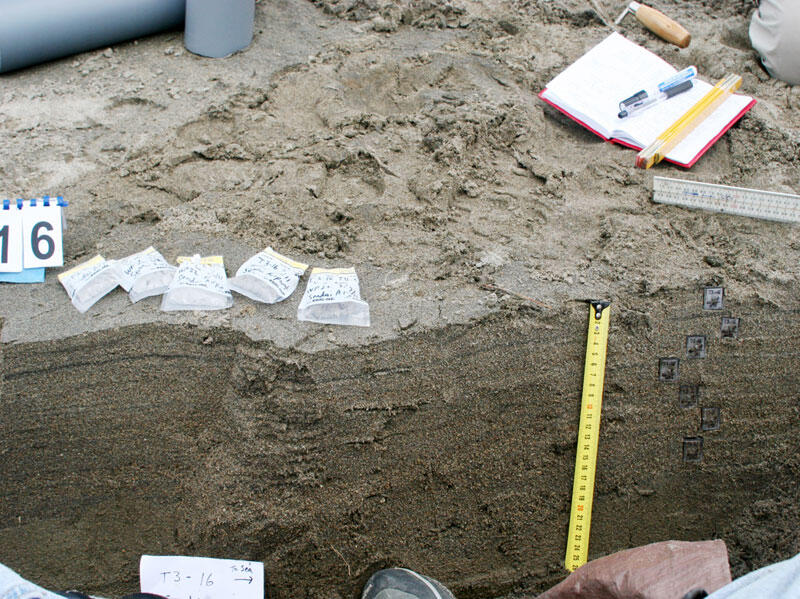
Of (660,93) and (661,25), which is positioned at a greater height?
(661,25)

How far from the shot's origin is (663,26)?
3.12 m

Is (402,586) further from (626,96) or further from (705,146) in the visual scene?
(626,96)

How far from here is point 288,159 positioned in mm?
2518

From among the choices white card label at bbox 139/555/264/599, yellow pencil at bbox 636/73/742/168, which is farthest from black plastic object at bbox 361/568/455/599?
yellow pencil at bbox 636/73/742/168

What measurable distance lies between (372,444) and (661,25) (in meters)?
2.35

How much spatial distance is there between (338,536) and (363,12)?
7.70 ft

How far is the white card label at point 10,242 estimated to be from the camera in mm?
2066

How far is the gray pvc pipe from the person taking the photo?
8.86ft

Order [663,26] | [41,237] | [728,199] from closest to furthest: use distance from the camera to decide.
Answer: [41,237] → [728,199] → [663,26]

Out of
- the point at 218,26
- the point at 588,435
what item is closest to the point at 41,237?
the point at 218,26

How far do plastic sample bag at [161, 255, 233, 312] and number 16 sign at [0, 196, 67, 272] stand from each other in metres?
0.39

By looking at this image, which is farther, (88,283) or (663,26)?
(663,26)

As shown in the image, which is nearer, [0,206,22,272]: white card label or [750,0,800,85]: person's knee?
[0,206,22,272]: white card label

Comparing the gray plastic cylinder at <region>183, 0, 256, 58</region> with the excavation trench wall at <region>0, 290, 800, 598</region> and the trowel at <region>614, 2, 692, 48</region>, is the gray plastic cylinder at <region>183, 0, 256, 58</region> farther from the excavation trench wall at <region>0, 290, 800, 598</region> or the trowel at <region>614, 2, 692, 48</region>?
the trowel at <region>614, 2, 692, 48</region>
